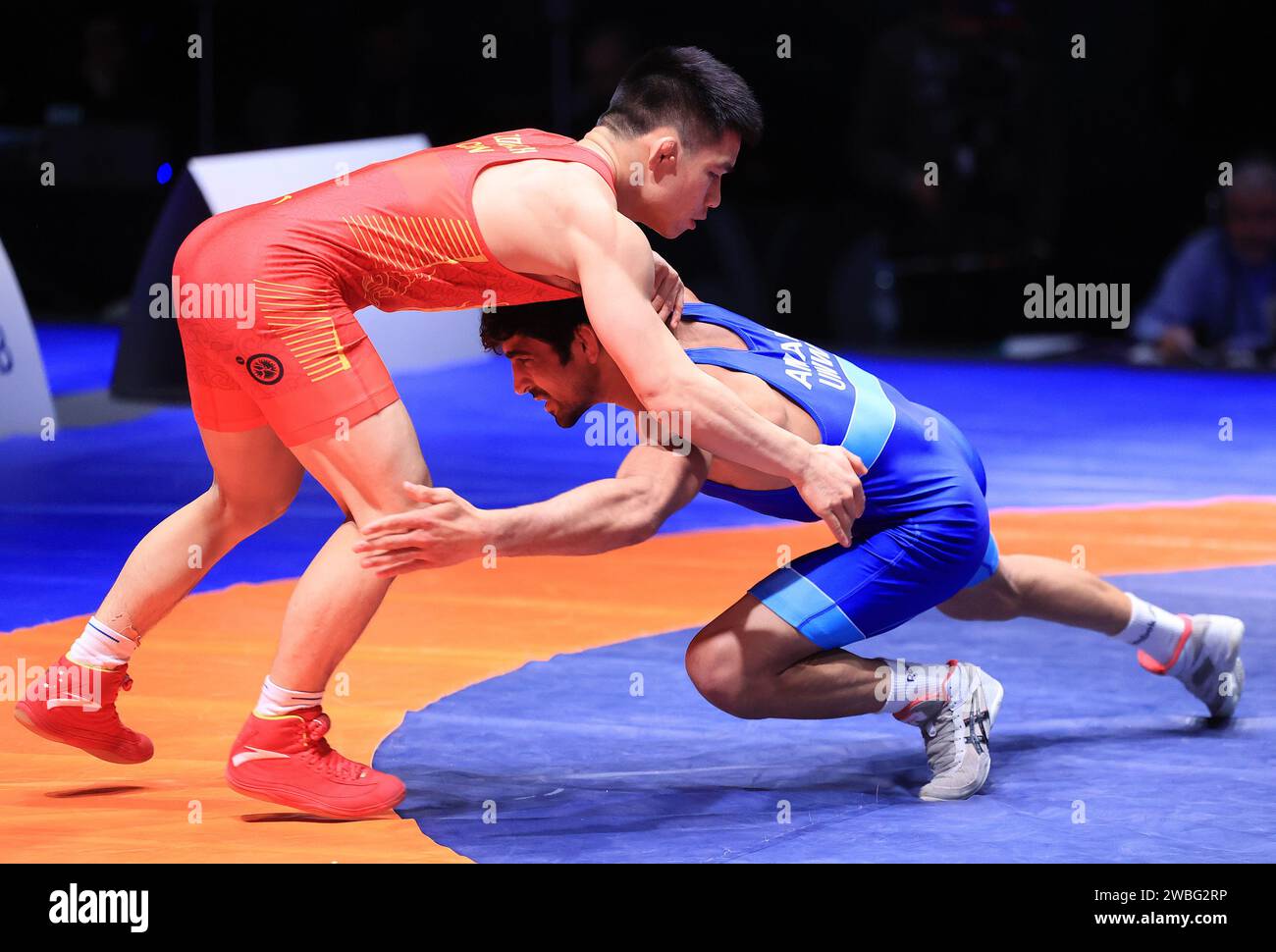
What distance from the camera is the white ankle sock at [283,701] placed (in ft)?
10.1

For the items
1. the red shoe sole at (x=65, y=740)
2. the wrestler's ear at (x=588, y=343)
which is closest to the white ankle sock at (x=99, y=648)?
the red shoe sole at (x=65, y=740)

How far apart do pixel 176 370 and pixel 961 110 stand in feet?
14.1

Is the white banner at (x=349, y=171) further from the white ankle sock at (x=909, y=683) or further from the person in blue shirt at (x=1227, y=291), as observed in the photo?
the white ankle sock at (x=909, y=683)

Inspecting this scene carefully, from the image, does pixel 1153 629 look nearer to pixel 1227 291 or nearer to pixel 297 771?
pixel 297 771

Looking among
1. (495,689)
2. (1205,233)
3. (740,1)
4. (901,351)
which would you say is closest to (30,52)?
(740,1)

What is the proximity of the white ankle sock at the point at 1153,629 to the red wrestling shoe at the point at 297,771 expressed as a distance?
1.56 meters

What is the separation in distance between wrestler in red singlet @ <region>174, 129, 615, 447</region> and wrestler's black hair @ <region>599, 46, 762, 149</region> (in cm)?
13

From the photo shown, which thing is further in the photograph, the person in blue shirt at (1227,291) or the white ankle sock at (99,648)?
the person in blue shirt at (1227,291)

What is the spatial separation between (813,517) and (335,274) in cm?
95

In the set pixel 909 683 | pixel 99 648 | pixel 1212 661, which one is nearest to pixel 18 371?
pixel 99 648

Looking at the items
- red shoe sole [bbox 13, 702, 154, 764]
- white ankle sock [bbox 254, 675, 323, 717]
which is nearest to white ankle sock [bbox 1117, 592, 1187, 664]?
white ankle sock [bbox 254, 675, 323, 717]

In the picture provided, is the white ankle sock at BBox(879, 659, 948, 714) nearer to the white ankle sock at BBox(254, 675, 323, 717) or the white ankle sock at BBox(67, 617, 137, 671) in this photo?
the white ankle sock at BBox(254, 675, 323, 717)

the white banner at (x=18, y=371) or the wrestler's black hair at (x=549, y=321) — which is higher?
the wrestler's black hair at (x=549, y=321)

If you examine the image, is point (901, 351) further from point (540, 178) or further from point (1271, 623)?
point (540, 178)
